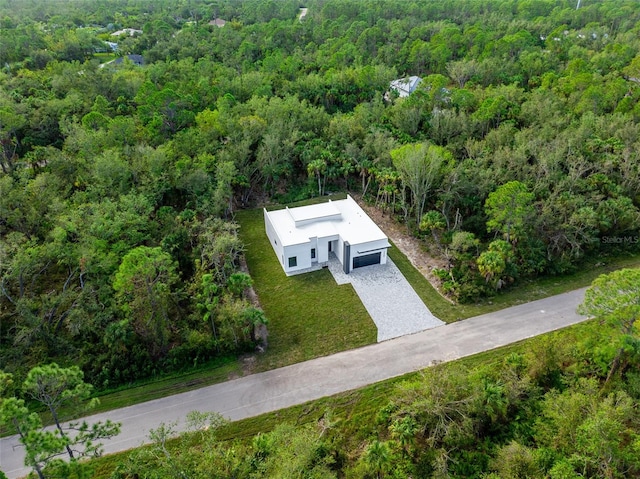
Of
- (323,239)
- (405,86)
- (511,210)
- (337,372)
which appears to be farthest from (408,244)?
(405,86)

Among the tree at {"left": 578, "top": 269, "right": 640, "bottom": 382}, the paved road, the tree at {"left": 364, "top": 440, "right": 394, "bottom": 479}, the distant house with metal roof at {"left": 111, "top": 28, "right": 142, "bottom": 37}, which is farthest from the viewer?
the distant house with metal roof at {"left": 111, "top": 28, "right": 142, "bottom": 37}

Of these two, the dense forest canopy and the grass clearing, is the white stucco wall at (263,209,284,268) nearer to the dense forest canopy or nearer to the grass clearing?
the dense forest canopy

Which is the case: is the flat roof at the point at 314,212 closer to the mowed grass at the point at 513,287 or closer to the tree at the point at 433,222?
the mowed grass at the point at 513,287

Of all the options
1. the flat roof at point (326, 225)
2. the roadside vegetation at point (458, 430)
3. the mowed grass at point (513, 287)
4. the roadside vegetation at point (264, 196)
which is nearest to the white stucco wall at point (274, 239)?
the flat roof at point (326, 225)

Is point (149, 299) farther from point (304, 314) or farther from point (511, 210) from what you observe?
point (511, 210)

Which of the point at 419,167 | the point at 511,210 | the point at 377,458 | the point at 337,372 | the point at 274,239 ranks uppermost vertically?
the point at 419,167

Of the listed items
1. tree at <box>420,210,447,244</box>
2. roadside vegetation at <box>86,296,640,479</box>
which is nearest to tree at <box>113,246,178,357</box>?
roadside vegetation at <box>86,296,640,479</box>
